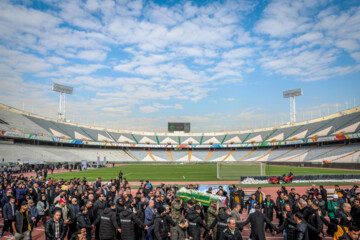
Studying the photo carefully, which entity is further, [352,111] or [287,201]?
[352,111]

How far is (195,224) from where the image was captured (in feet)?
24.0

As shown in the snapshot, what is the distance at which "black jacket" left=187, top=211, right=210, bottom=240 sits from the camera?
7.28m

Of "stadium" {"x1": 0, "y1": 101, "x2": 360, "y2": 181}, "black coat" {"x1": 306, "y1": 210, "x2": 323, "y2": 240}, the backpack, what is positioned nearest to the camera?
the backpack

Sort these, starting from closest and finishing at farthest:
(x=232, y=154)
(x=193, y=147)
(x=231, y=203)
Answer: (x=231, y=203), (x=232, y=154), (x=193, y=147)

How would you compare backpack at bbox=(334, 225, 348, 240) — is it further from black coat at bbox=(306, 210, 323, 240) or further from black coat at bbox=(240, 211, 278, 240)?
black coat at bbox=(240, 211, 278, 240)

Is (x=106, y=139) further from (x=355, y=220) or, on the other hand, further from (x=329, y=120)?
(x=355, y=220)

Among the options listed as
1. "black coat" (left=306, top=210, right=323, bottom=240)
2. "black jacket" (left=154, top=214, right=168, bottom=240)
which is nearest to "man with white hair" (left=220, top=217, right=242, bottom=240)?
"black jacket" (left=154, top=214, right=168, bottom=240)

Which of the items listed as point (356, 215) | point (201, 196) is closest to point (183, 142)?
point (201, 196)

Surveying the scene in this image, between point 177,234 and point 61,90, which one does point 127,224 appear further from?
point 61,90

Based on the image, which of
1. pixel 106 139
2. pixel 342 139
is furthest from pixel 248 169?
pixel 106 139

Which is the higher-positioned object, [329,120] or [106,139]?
[329,120]

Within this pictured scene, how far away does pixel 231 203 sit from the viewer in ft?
43.0

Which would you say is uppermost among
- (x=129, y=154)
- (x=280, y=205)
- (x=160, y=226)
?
(x=160, y=226)

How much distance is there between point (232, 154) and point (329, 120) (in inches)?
1211
